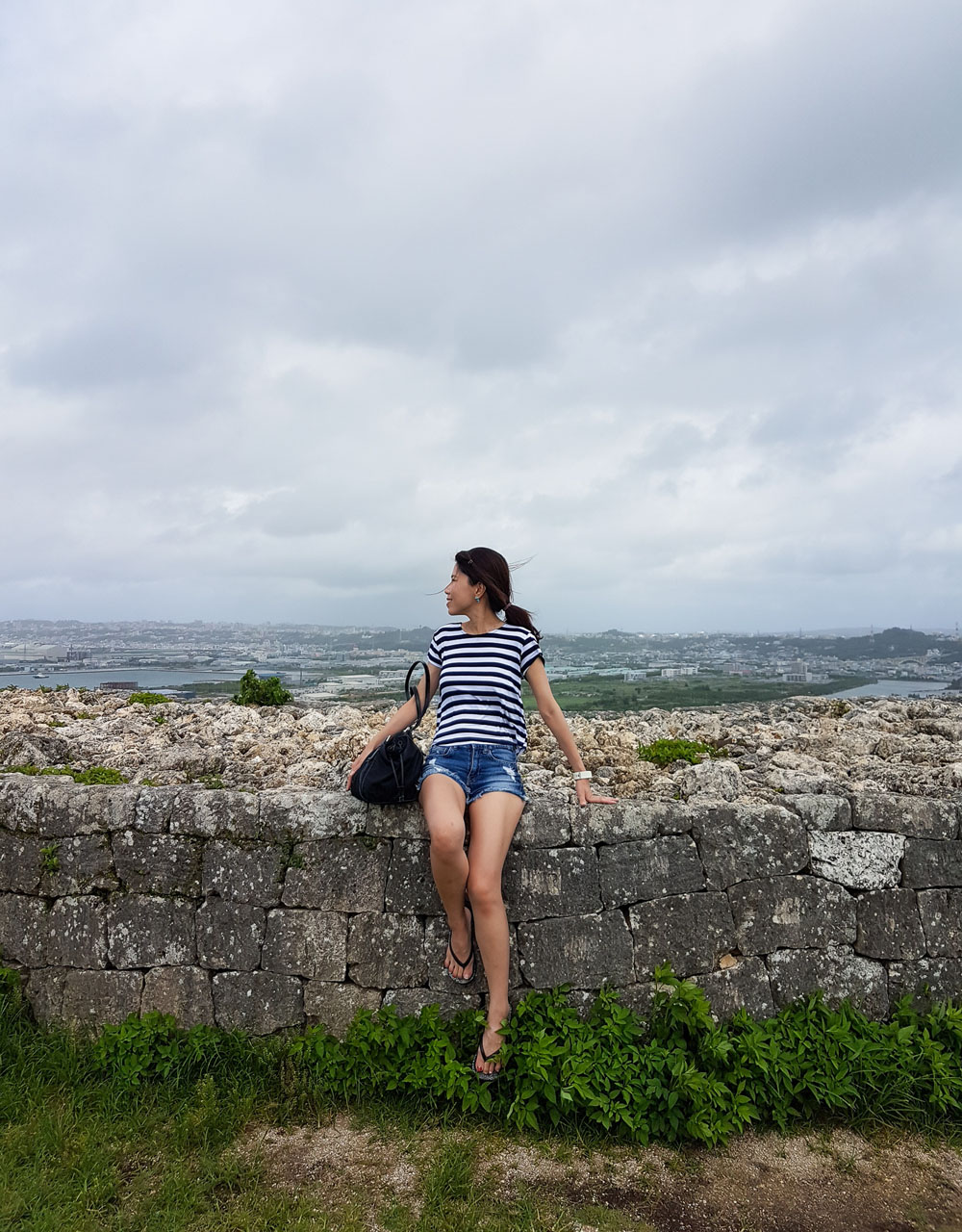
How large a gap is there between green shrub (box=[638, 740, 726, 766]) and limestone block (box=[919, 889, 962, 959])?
6.87 ft

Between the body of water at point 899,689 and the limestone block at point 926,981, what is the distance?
657cm

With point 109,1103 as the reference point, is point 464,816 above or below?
above

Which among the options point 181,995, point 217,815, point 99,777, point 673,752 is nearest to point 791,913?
point 673,752

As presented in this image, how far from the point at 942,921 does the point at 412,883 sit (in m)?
3.56

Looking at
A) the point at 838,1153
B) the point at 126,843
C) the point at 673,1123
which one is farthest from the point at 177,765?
the point at 838,1153

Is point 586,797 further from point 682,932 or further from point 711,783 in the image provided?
point 711,783

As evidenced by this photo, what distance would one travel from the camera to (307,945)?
4.71 m

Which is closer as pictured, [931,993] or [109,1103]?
[109,1103]

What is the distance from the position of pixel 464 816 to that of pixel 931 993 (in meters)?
3.35

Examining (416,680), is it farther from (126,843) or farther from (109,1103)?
(109,1103)

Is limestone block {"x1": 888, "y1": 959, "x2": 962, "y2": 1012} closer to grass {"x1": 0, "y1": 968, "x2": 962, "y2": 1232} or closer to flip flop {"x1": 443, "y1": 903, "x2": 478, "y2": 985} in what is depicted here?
grass {"x1": 0, "y1": 968, "x2": 962, "y2": 1232}

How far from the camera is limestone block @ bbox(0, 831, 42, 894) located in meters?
5.02

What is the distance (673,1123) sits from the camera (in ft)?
13.7

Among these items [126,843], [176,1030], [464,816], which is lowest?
[176,1030]
